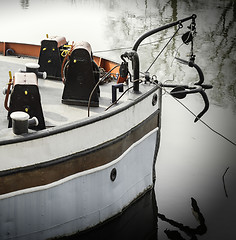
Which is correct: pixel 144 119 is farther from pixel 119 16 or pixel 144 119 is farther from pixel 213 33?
pixel 119 16

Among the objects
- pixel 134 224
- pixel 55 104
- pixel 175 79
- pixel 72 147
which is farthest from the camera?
pixel 175 79

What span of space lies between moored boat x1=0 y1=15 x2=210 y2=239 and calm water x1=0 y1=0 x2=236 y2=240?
60 centimetres

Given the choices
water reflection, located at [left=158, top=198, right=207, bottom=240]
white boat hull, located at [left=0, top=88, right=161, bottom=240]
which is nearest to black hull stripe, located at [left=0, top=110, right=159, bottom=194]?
white boat hull, located at [left=0, top=88, right=161, bottom=240]

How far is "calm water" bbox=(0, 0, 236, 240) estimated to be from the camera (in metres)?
7.98

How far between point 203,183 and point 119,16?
15276mm

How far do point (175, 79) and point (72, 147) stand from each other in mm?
9623

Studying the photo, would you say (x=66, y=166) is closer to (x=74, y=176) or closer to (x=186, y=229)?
(x=74, y=176)

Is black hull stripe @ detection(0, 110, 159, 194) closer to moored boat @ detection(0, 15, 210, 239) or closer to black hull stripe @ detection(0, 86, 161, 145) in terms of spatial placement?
moored boat @ detection(0, 15, 210, 239)

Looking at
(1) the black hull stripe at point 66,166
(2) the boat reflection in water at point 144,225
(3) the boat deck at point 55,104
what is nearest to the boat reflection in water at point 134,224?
(2) the boat reflection in water at point 144,225

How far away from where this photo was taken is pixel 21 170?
5688 mm

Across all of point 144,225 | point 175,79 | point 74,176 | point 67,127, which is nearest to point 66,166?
point 74,176

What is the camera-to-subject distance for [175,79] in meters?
15.3

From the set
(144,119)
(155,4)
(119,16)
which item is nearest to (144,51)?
(119,16)

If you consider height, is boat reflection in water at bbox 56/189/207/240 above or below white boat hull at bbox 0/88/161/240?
below
